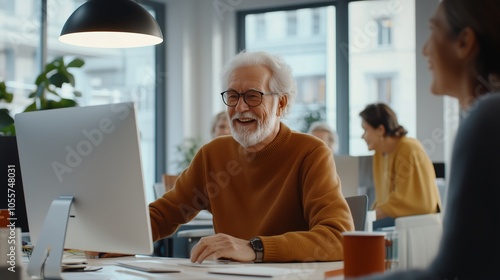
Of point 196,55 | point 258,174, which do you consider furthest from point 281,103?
point 196,55

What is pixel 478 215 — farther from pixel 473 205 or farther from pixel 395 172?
pixel 395 172

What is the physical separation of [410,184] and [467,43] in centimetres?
343

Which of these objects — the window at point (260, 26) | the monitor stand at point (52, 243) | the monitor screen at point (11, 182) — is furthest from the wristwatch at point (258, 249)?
the window at point (260, 26)

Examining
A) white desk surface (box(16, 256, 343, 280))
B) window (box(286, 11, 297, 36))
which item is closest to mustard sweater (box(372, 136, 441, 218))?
window (box(286, 11, 297, 36))

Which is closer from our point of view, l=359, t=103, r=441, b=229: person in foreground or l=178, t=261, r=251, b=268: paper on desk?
l=178, t=261, r=251, b=268: paper on desk

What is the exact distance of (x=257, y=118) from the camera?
2.49m

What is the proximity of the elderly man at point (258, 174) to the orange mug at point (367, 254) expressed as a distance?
60 centimetres

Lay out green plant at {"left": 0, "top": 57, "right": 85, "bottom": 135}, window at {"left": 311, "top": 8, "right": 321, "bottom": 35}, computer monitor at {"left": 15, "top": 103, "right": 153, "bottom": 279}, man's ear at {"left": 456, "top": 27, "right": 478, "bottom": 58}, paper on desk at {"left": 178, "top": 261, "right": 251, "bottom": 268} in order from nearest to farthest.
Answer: man's ear at {"left": 456, "top": 27, "right": 478, "bottom": 58} < computer monitor at {"left": 15, "top": 103, "right": 153, "bottom": 279} < paper on desk at {"left": 178, "top": 261, "right": 251, "bottom": 268} < green plant at {"left": 0, "top": 57, "right": 85, "bottom": 135} < window at {"left": 311, "top": 8, "right": 321, "bottom": 35}

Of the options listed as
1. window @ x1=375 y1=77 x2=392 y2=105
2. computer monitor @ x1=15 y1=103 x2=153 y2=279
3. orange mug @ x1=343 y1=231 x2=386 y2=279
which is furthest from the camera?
window @ x1=375 y1=77 x2=392 y2=105

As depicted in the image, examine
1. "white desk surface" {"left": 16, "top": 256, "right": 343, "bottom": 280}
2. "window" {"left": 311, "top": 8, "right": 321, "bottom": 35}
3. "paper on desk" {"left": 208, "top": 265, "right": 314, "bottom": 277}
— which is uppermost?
"window" {"left": 311, "top": 8, "right": 321, "bottom": 35}

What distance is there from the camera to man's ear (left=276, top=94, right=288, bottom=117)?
2578 millimetres

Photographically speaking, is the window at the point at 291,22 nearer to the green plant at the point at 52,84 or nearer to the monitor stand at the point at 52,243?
the green plant at the point at 52,84

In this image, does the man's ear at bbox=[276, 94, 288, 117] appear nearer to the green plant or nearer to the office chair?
the office chair

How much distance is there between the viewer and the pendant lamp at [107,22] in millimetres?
2809
